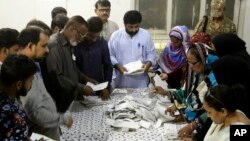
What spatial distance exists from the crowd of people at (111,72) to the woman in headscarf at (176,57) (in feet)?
0.04

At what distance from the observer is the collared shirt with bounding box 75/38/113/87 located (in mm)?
3346

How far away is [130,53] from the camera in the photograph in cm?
383

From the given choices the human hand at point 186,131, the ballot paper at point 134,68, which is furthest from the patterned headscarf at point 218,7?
the human hand at point 186,131

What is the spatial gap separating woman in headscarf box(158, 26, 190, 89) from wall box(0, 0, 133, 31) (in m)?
1.70

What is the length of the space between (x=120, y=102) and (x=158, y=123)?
43 cm

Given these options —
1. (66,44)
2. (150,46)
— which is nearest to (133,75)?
(150,46)

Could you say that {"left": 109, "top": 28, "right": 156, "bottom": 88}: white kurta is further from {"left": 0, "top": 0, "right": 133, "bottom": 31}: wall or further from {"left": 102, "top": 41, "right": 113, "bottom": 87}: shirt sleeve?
{"left": 0, "top": 0, "right": 133, "bottom": 31}: wall

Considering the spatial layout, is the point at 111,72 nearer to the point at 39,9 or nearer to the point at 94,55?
the point at 94,55

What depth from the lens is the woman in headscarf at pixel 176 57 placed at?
368 centimetres

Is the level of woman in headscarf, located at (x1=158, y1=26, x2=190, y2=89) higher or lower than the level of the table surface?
higher

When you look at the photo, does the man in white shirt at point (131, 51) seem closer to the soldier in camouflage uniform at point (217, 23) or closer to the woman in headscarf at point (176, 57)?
the woman in headscarf at point (176, 57)

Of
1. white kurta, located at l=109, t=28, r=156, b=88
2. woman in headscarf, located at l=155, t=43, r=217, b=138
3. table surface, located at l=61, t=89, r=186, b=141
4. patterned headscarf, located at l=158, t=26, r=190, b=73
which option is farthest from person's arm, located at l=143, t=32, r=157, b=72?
table surface, located at l=61, t=89, r=186, b=141

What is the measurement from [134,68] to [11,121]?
6.67ft

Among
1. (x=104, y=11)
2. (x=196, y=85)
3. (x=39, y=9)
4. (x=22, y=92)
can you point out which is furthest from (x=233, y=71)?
(x=39, y=9)
